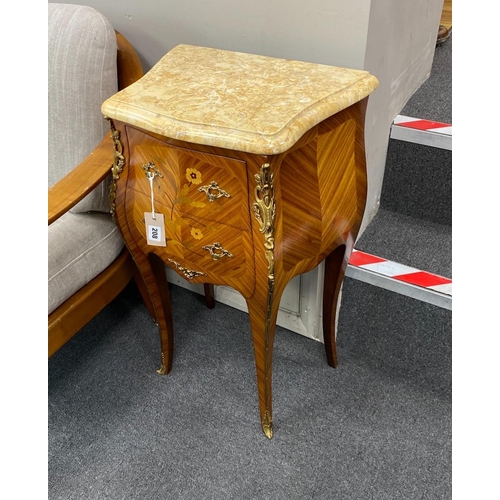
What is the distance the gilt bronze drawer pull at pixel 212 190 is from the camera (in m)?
0.84

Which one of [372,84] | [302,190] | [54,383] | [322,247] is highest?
[372,84]

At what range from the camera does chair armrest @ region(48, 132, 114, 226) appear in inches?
38.3

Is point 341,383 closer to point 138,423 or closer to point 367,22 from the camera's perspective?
point 138,423

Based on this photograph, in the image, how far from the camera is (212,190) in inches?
33.3

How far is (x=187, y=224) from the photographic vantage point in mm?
900

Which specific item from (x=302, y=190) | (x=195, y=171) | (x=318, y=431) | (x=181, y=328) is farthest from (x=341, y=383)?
(x=195, y=171)

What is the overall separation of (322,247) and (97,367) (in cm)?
75

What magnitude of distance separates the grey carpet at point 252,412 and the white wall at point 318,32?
0.37 metres

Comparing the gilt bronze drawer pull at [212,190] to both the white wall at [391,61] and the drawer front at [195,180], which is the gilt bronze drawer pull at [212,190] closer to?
the drawer front at [195,180]

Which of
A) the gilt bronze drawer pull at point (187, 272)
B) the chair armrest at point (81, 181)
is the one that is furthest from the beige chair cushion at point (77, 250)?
the gilt bronze drawer pull at point (187, 272)

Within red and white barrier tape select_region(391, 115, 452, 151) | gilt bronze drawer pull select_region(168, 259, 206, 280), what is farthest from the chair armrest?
red and white barrier tape select_region(391, 115, 452, 151)

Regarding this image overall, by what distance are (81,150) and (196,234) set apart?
444mm

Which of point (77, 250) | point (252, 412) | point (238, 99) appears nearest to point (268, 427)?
point (252, 412)

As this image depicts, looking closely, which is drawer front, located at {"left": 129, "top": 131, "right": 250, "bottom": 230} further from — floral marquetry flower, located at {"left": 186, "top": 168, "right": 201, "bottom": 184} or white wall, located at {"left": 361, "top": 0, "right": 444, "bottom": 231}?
white wall, located at {"left": 361, "top": 0, "right": 444, "bottom": 231}
